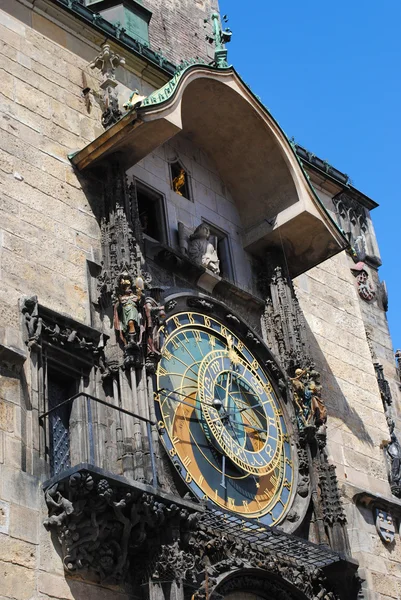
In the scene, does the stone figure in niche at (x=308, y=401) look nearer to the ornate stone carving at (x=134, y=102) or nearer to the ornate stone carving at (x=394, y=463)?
the ornate stone carving at (x=394, y=463)

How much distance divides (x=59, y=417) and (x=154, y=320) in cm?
128

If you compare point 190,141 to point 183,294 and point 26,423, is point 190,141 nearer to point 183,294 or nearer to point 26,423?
point 183,294

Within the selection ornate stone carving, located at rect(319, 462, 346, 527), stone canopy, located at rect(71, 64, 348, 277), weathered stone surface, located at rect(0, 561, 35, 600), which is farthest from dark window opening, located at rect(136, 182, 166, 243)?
weathered stone surface, located at rect(0, 561, 35, 600)

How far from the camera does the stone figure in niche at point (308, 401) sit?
11625mm


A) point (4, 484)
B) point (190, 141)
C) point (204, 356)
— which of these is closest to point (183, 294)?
Result: point (204, 356)

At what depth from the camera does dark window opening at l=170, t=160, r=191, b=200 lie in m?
12.5

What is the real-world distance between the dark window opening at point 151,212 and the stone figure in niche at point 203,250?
33 cm

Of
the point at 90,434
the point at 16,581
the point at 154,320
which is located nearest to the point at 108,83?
the point at 154,320

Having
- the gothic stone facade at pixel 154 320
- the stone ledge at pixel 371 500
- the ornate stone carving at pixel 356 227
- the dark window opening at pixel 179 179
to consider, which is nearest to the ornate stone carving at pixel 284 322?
the gothic stone facade at pixel 154 320

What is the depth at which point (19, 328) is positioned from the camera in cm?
969

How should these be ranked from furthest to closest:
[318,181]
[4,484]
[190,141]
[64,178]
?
[318,181] < [190,141] < [64,178] < [4,484]

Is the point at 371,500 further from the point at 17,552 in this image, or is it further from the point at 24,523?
the point at 17,552

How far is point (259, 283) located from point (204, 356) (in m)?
1.74

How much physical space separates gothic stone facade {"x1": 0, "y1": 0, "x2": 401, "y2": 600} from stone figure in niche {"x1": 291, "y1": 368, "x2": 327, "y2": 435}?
0.02 metres
